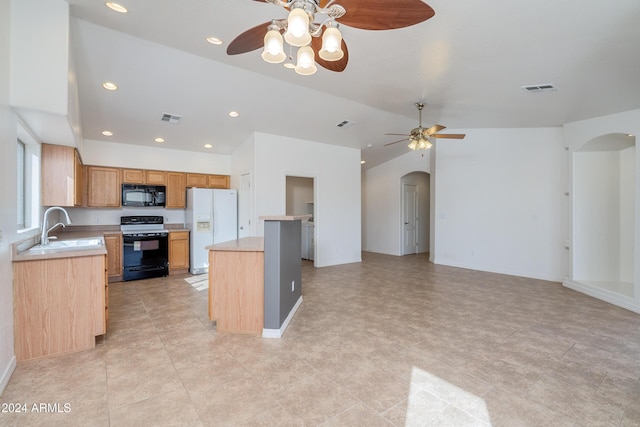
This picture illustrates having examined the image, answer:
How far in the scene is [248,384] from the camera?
2131 millimetres

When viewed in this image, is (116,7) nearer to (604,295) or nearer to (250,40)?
(250,40)

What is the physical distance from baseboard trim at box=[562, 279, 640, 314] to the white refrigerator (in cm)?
616

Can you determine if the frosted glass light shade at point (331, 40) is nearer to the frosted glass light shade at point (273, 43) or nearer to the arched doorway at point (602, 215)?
the frosted glass light shade at point (273, 43)

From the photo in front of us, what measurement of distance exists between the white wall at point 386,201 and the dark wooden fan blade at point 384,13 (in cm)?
623

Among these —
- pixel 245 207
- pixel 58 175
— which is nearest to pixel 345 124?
pixel 245 207

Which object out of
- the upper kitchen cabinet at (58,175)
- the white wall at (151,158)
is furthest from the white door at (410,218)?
the upper kitchen cabinet at (58,175)

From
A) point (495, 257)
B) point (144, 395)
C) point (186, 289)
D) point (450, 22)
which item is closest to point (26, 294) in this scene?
point (144, 395)

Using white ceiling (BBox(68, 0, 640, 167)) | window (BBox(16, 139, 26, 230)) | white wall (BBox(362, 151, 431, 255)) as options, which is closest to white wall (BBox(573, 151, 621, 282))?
white ceiling (BBox(68, 0, 640, 167))

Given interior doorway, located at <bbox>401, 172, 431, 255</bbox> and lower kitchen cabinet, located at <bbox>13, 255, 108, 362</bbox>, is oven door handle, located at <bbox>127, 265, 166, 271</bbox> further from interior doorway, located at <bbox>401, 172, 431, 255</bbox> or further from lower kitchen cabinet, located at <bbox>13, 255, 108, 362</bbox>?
interior doorway, located at <bbox>401, 172, 431, 255</bbox>

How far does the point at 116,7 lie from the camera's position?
99.7 inches

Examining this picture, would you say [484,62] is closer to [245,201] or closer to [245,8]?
[245,8]

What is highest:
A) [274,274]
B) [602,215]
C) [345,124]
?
[345,124]

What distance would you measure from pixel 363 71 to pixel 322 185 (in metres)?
3.15

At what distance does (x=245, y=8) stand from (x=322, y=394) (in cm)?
310
